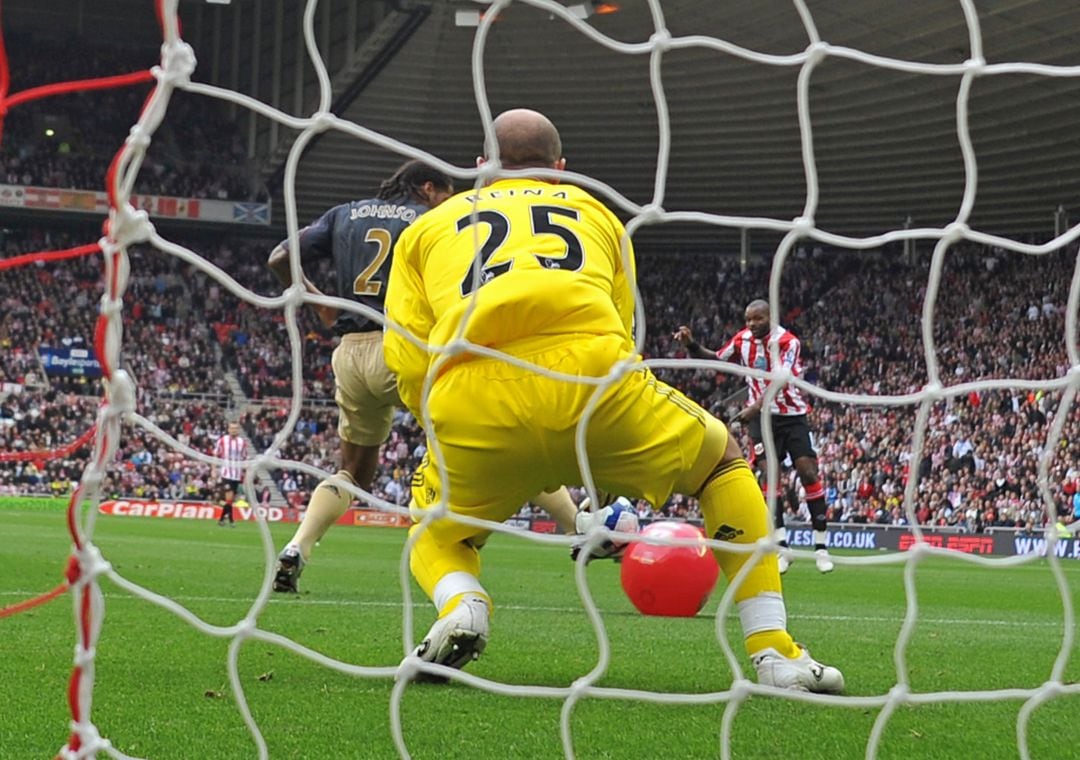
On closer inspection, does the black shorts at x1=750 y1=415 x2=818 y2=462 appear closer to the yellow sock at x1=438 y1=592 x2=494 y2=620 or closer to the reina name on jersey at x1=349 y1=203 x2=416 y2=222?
the reina name on jersey at x1=349 y1=203 x2=416 y2=222

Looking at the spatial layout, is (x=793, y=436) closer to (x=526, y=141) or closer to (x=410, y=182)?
(x=410, y=182)

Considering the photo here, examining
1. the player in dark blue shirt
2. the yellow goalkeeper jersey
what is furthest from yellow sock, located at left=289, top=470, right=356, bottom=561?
the yellow goalkeeper jersey

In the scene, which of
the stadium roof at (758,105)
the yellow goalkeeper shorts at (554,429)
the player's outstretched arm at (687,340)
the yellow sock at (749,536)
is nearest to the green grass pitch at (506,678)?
the yellow sock at (749,536)

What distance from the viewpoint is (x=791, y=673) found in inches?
158

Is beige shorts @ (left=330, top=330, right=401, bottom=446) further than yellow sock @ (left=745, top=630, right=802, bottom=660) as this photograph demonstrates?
Yes

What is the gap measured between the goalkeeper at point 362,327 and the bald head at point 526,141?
8.85ft

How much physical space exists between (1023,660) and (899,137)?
24.3m

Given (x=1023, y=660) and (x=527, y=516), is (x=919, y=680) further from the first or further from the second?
(x=527, y=516)

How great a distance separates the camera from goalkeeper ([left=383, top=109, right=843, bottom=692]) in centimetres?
363

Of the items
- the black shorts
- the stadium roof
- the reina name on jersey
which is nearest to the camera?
the reina name on jersey

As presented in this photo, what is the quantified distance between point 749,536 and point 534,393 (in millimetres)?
861

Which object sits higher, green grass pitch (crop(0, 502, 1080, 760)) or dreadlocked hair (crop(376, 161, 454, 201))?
dreadlocked hair (crop(376, 161, 454, 201))

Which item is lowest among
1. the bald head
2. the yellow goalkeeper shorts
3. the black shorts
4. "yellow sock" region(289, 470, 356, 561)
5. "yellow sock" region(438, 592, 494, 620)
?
the black shorts

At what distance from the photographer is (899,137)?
1126 inches
